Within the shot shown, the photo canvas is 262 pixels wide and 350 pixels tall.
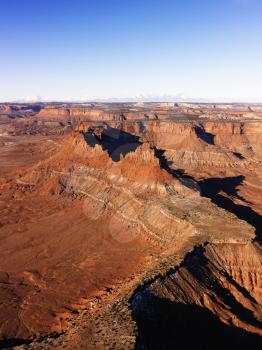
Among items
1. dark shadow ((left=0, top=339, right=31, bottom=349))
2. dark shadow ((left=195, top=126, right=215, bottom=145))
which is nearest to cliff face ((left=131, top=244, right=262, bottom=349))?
dark shadow ((left=0, top=339, right=31, bottom=349))

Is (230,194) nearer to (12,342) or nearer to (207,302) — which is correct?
(207,302)

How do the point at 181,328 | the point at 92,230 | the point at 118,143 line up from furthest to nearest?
the point at 118,143, the point at 92,230, the point at 181,328

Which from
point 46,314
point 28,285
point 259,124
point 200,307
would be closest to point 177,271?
point 200,307

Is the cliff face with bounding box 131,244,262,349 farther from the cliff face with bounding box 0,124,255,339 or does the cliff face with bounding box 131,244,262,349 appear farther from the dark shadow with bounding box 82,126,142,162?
the dark shadow with bounding box 82,126,142,162

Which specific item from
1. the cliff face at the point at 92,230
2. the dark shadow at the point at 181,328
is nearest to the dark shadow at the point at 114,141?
the cliff face at the point at 92,230

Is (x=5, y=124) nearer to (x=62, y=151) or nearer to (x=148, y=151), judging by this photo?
(x=62, y=151)

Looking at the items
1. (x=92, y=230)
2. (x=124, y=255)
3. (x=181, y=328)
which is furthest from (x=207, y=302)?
(x=92, y=230)

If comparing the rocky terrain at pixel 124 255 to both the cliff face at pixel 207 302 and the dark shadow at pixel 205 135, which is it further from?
the dark shadow at pixel 205 135
